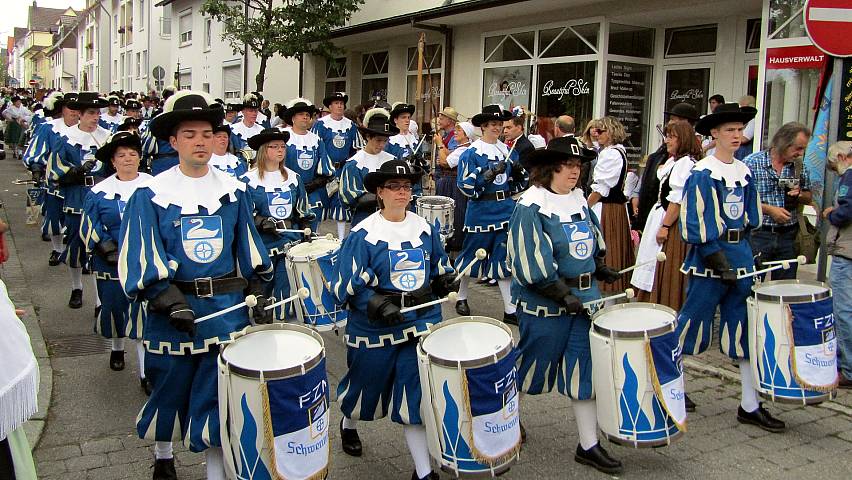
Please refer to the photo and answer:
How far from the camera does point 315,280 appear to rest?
610 centimetres

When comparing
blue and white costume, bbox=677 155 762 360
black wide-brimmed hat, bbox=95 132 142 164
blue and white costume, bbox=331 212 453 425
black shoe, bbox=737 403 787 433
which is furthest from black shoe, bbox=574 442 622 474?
black wide-brimmed hat, bbox=95 132 142 164

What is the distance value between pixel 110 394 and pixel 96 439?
2.96 feet

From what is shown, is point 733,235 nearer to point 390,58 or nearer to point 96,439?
point 96,439

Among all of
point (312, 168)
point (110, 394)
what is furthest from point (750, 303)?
point (312, 168)

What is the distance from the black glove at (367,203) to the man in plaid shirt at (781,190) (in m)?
3.44

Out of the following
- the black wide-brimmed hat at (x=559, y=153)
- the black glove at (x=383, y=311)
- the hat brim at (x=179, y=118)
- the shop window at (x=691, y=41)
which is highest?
the shop window at (x=691, y=41)

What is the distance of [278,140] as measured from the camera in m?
6.78

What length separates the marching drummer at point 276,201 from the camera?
6531mm

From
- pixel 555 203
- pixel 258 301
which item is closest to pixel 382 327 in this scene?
pixel 258 301

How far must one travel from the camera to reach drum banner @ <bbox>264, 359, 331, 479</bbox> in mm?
3389

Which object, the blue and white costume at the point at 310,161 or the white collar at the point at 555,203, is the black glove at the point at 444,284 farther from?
the blue and white costume at the point at 310,161

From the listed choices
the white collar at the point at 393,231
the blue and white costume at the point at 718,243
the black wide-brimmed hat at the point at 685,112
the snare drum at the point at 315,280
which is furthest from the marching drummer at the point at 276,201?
the black wide-brimmed hat at the point at 685,112

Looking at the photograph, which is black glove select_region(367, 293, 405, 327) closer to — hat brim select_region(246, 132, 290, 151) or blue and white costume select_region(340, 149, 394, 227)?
hat brim select_region(246, 132, 290, 151)

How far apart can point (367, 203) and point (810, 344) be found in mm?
4264
